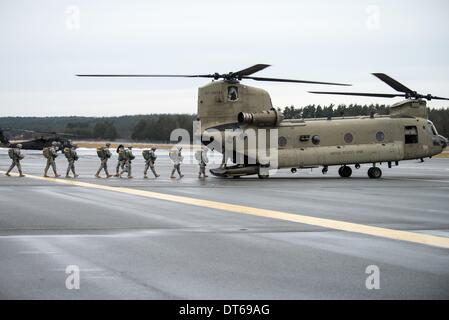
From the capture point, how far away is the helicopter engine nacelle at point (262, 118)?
1164 inches

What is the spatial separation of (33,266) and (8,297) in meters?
1.76

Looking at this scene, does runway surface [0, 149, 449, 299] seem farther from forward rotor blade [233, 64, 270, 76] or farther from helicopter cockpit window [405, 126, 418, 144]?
helicopter cockpit window [405, 126, 418, 144]

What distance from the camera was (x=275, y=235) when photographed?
12000 millimetres

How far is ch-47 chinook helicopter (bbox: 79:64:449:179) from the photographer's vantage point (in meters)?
30.0

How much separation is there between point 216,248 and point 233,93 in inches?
783

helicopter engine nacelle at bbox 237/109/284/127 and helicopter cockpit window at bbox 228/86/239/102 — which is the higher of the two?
helicopter cockpit window at bbox 228/86/239/102

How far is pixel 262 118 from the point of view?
2988 cm

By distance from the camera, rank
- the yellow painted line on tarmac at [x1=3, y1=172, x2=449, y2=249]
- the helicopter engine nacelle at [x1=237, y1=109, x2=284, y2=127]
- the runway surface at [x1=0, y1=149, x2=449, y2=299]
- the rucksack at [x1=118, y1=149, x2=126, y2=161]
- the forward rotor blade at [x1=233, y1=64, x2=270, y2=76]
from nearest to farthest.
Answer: the runway surface at [x1=0, y1=149, x2=449, y2=299] < the yellow painted line on tarmac at [x1=3, y1=172, x2=449, y2=249] < the forward rotor blade at [x1=233, y1=64, x2=270, y2=76] < the helicopter engine nacelle at [x1=237, y1=109, x2=284, y2=127] < the rucksack at [x1=118, y1=149, x2=126, y2=161]

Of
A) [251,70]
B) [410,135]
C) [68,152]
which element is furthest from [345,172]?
[68,152]

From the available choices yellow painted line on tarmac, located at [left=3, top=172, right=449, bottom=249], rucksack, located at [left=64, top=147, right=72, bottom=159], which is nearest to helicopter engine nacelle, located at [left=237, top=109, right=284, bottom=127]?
rucksack, located at [left=64, top=147, right=72, bottom=159]

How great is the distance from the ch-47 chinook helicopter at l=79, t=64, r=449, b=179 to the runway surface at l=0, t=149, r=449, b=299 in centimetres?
1028

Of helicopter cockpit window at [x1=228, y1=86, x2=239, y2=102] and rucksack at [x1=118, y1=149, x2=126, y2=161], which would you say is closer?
helicopter cockpit window at [x1=228, y1=86, x2=239, y2=102]
